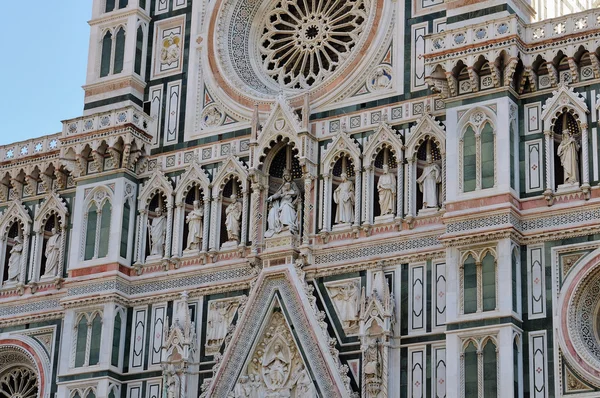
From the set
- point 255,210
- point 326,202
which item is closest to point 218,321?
point 255,210

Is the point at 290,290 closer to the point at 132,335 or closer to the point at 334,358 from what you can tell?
the point at 334,358

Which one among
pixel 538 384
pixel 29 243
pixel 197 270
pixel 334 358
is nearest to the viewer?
pixel 538 384

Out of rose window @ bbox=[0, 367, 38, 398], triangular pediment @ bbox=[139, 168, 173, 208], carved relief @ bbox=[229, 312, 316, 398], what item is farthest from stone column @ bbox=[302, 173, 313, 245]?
rose window @ bbox=[0, 367, 38, 398]

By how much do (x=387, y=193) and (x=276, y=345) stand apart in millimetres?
3242

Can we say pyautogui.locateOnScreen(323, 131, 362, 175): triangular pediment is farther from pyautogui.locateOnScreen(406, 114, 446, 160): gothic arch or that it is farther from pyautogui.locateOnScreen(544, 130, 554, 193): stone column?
pyautogui.locateOnScreen(544, 130, 554, 193): stone column

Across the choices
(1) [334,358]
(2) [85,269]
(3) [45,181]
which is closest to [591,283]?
(1) [334,358]

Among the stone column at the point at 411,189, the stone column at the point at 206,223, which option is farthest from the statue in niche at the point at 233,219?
the stone column at the point at 411,189

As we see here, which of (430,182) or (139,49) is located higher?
(139,49)

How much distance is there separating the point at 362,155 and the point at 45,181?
23.4 ft

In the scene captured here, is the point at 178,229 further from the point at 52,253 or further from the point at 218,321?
the point at 52,253

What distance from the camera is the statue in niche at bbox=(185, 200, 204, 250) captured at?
2828 cm

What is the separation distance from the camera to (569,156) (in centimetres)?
2503

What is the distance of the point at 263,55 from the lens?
29766 mm

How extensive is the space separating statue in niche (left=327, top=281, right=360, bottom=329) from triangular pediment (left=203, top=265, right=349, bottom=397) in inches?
16.8
